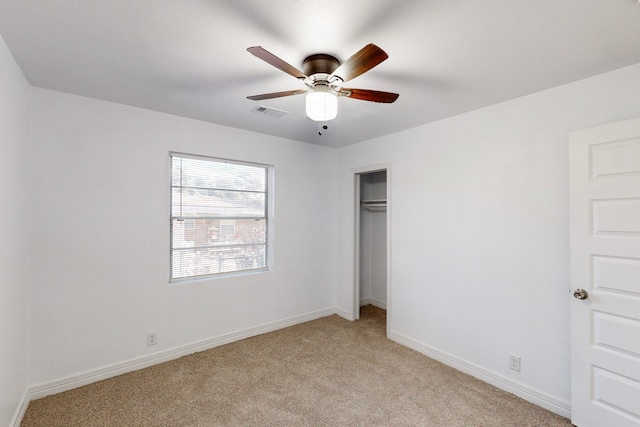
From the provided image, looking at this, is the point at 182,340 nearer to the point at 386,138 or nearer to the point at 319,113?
the point at 319,113

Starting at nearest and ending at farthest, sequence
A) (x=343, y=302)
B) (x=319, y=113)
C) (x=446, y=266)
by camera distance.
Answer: (x=319, y=113) < (x=446, y=266) < (x=343, y=302)

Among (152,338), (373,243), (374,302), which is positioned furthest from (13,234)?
(374,302)

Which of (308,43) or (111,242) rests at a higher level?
(308,43)

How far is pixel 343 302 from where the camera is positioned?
13.9ft

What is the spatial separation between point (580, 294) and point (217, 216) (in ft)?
11.0

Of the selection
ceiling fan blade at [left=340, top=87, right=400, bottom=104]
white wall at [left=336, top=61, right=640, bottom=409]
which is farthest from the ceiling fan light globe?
white wall at [left=336, top=61, right=640, bottom=409]

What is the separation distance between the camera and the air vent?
108 inches

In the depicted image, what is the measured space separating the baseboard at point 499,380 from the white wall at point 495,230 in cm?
1

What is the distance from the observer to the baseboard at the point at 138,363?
2381 millimetres

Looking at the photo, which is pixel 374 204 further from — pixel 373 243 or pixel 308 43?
pixel 308 43

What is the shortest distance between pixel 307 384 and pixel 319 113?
89.0 inches

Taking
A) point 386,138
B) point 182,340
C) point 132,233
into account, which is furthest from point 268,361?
point 386,138

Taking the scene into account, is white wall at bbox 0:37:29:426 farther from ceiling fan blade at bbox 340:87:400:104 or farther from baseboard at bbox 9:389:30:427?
ceiling fan blade at bbox 340:87:400:104

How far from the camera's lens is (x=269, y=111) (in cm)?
282
